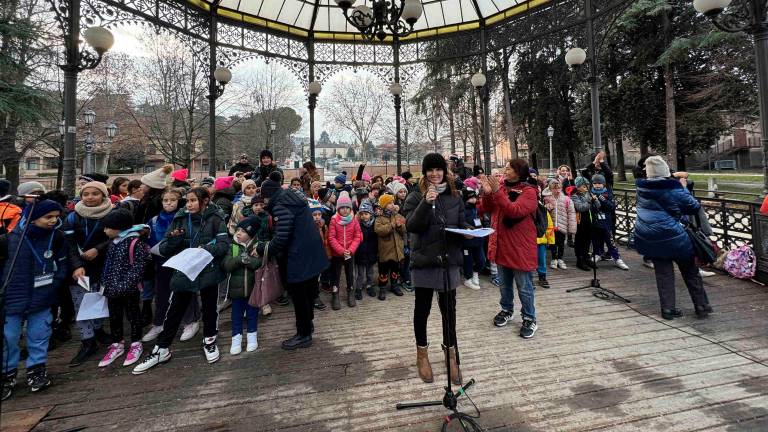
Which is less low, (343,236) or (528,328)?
(343,236)

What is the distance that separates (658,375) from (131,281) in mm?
5114

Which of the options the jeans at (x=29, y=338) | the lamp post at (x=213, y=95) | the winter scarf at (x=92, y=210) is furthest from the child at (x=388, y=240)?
the lamp post at (x=213, y=95)

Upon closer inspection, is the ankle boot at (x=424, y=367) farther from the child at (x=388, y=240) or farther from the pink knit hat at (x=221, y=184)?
the pink knit hat at (x=221, y=184)

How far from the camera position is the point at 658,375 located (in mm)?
2914

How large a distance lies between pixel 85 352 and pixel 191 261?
1.66 m

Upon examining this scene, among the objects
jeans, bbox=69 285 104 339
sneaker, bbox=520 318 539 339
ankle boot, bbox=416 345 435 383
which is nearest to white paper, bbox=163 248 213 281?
jeans, bbox=69 285 104 339

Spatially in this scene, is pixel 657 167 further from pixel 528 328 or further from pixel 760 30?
pixel 760 30

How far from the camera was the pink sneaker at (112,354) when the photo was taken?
3.44 metres

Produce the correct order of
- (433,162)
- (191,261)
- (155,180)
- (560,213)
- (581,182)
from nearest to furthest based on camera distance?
1. (433,162)
2. (191,261)
3. (155,180)
4. (581,182)
5. (560,213)

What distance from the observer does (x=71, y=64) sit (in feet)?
19.7

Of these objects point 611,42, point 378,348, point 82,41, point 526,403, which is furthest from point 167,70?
point 611,42

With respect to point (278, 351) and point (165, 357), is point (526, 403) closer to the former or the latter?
point (278, 351)

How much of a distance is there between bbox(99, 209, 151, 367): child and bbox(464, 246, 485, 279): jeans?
4.45m

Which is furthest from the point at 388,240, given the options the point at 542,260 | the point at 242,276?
the point at 542,260
